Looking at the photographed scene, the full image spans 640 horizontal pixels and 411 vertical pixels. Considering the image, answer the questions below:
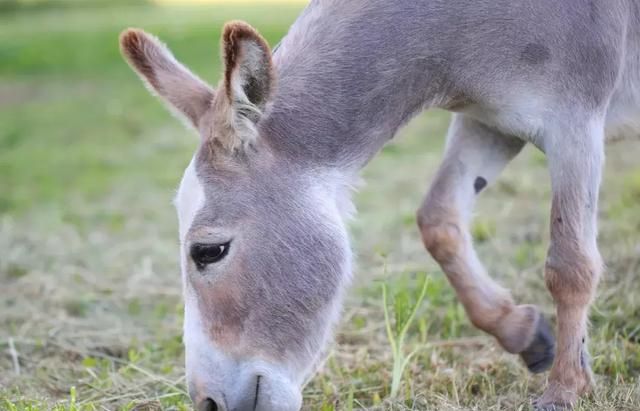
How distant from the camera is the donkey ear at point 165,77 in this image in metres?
3.26

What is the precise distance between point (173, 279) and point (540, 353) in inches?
109

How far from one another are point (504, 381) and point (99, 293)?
2778 millimetres

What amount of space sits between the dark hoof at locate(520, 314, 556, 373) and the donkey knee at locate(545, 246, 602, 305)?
0.42m

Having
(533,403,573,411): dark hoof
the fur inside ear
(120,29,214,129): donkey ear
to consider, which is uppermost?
the fur inside ear

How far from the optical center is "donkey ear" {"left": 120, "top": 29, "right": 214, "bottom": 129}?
10.7 ft

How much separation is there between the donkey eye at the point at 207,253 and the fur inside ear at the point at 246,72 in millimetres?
405

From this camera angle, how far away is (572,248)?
131 inches

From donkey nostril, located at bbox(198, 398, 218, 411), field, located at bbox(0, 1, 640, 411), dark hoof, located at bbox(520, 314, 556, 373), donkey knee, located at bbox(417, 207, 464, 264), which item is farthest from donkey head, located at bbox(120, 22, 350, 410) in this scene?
dark hoof, located at bbox(520, 314, 556, 373)

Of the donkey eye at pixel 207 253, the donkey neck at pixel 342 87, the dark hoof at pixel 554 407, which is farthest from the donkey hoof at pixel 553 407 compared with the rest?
the donkey eye at pixel 207 253

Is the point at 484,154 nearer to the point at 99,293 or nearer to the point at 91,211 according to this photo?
the point at 99,293

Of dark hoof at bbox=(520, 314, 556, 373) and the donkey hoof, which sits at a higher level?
the donkey hoof

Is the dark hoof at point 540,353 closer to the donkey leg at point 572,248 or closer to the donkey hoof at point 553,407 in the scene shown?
the donkey leg at point 572,248

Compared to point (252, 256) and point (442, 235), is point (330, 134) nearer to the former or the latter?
point (252, 256)

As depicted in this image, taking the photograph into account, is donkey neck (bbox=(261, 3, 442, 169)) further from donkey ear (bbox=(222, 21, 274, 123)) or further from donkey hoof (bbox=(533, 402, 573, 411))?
donkey hoof (bbox=(533, 402, 573, 411))
